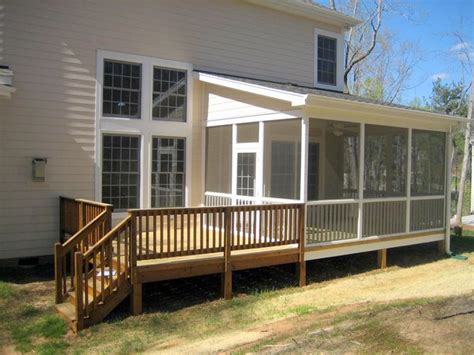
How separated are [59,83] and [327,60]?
7.51m

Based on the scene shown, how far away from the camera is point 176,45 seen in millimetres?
10703

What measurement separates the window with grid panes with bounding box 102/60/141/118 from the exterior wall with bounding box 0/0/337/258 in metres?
0.29

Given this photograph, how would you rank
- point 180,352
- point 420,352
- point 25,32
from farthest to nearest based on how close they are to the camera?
point 25,32, point 180,352, point 420,352

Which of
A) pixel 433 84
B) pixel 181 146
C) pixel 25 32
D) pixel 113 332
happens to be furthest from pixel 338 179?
pixel 433 84

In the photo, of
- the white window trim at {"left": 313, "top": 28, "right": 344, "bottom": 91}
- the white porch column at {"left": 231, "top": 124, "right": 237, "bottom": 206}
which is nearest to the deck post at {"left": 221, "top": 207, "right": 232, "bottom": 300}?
the white porch column at {"left": 231, "top": 124, "right": 237, "bottom": 206}

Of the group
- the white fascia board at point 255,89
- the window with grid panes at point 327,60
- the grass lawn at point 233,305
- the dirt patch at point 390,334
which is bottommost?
the grass lawn at point 233,305

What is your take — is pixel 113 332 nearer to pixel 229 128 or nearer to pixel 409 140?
pixel 229 128

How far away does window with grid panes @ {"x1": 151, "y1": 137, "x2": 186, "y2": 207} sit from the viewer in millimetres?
10500

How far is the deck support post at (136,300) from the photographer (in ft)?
22.9

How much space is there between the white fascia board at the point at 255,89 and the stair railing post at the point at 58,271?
4345 mm

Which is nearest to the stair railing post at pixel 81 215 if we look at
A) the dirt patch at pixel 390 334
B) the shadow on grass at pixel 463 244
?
the dirt patch at pixel 390 334

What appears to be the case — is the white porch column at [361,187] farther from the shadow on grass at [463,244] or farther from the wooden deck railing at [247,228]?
the shadow on grass at [463,244]

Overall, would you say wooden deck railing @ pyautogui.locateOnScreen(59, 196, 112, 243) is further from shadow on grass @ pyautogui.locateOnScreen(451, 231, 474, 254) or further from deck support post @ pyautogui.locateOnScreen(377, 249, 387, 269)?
shadow on grass @ pyautogui.locateOnScreen(451, 231, 474, 254)

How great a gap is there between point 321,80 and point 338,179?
4.36 metres
